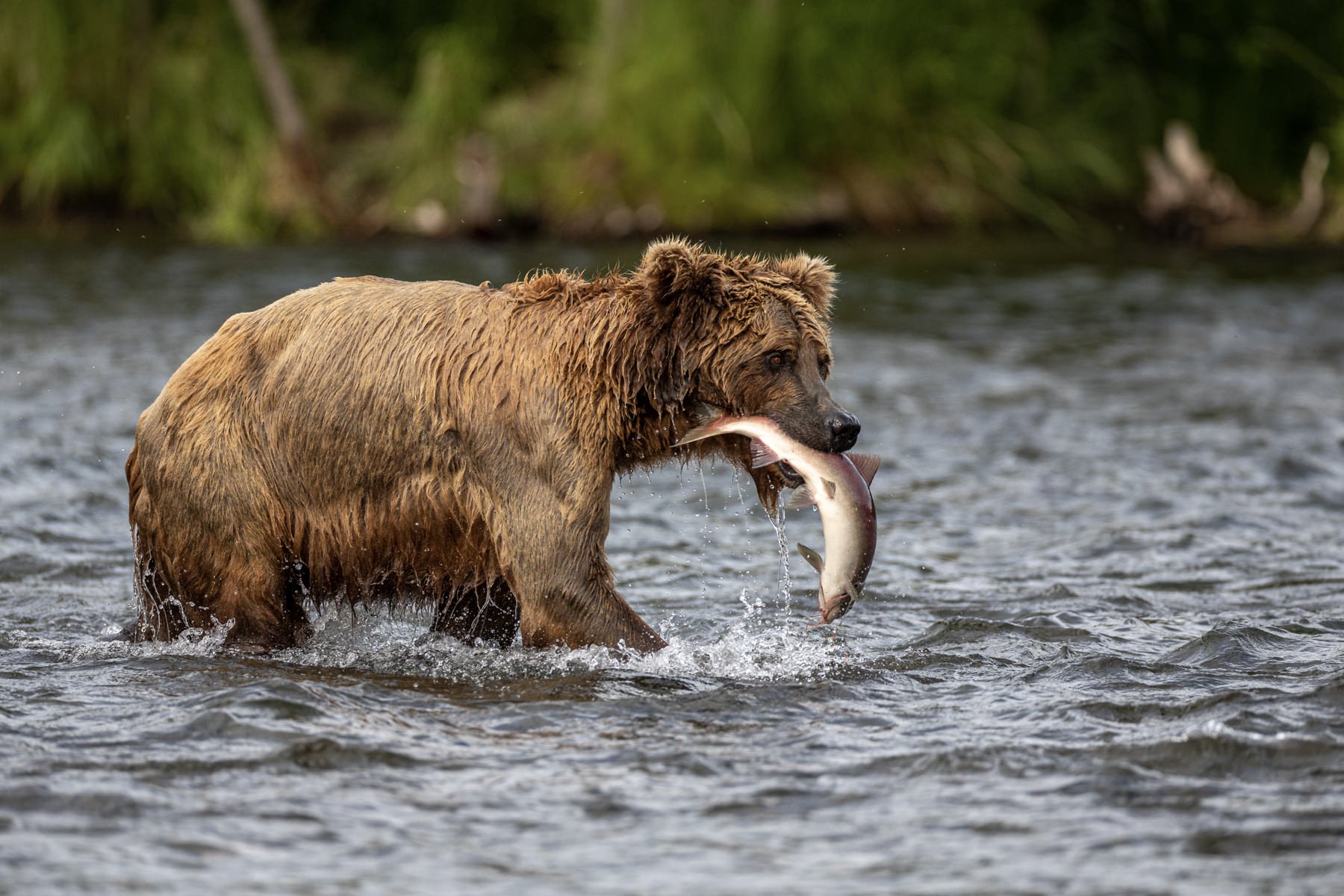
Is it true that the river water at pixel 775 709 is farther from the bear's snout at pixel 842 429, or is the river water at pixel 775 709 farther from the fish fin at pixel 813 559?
the bear's snout at pixel 842 429

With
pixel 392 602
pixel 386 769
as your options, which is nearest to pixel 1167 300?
pixel 392 602

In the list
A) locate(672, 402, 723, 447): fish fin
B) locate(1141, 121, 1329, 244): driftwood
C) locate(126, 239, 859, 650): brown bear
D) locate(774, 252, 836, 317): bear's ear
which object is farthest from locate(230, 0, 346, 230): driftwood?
locate(672, 402, 723, 447): fish fin

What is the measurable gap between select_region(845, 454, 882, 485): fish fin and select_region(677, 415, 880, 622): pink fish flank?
0.05m

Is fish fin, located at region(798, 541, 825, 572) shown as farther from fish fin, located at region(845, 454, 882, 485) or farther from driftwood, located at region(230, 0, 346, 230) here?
driftwood, located at region(230, 0, 346, 230)

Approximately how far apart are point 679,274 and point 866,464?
36.1 inches

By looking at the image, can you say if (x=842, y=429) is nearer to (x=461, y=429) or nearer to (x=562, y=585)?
(x=562, y=585)

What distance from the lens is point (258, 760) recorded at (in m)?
5.31

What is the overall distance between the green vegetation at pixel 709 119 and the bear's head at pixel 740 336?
52.3 feet

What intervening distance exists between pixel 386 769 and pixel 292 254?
16.4 metres

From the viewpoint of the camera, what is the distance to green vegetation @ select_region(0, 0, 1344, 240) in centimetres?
2233

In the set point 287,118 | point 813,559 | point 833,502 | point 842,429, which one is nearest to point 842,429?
point 842,429

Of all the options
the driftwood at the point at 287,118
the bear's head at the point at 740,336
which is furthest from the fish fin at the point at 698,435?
the driftwood at the point at 287,118

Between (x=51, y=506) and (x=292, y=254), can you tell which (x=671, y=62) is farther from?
(x=51, y=506)

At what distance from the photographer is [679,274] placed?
6215mm
